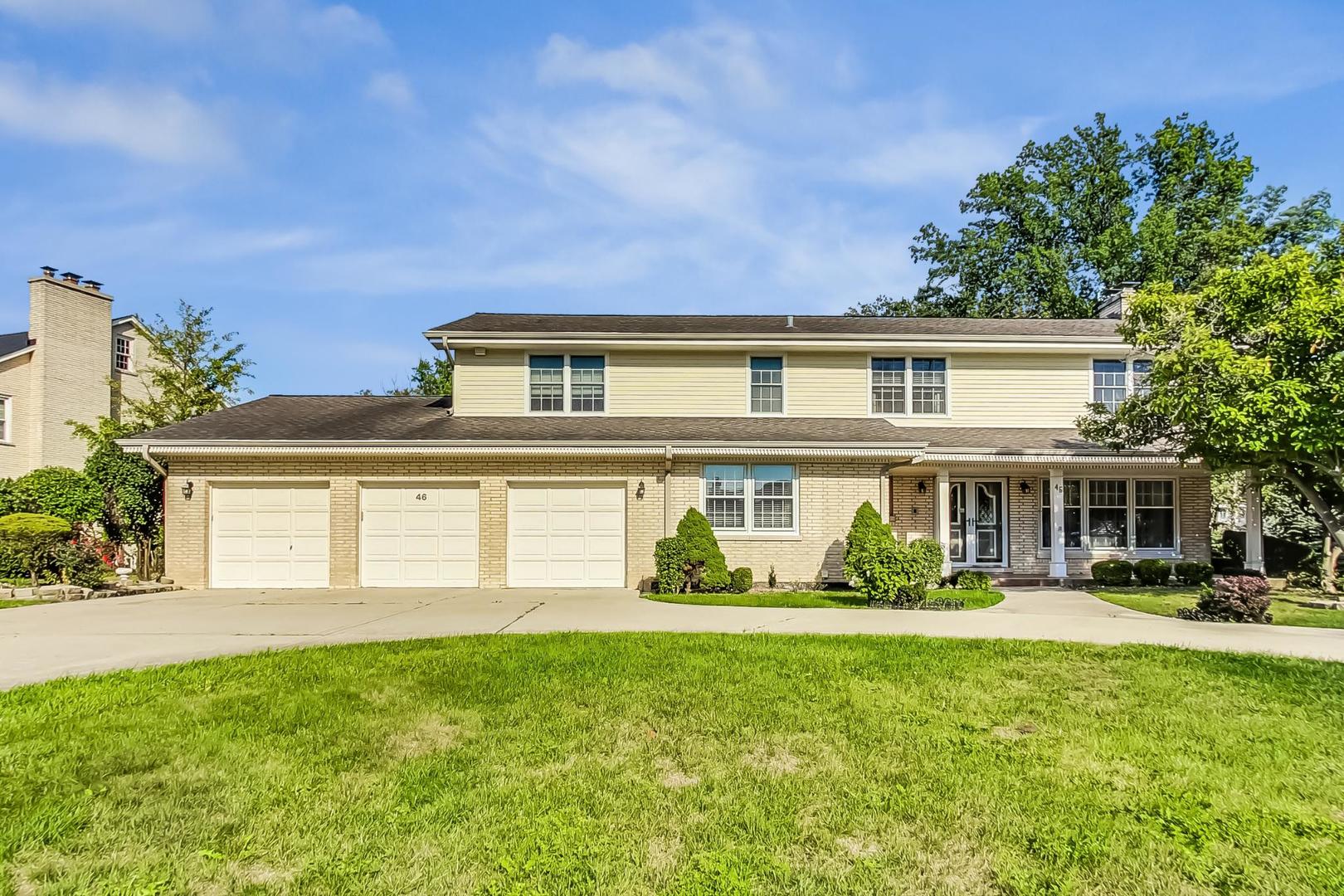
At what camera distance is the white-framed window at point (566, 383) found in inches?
690

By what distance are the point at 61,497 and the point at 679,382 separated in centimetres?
1513

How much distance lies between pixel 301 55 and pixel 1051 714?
51.7ft

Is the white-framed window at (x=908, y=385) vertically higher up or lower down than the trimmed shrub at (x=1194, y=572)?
higher up

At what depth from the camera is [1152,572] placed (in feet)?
52.6

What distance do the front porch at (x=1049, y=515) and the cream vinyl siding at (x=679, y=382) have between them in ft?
14.1

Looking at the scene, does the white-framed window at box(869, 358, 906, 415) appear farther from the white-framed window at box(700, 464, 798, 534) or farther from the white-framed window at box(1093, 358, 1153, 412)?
the white-framed window at box(1093, 358, 1153, 412)

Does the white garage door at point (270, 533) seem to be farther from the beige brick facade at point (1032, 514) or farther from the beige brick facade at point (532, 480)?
the beige brick facade at point (1032, 514)

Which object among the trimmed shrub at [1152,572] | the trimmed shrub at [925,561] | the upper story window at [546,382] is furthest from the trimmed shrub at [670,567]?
the trimmed shrub at [1152,572]

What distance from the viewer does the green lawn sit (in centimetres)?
361

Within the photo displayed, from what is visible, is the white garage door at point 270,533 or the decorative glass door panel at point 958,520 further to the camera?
the decorative glass door panel at point 958,520

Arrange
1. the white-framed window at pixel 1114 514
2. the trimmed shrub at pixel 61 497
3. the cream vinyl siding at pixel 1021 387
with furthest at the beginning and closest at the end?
the cream vinyl siding at pixel 1021 387 → the trimmed shrub at pixel 61 497 → the white-framed window at pixel 1114 514

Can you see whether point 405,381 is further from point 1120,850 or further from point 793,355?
point 1120,850

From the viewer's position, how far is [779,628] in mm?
9727

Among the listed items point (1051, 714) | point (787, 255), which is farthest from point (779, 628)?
point (787, 255)
